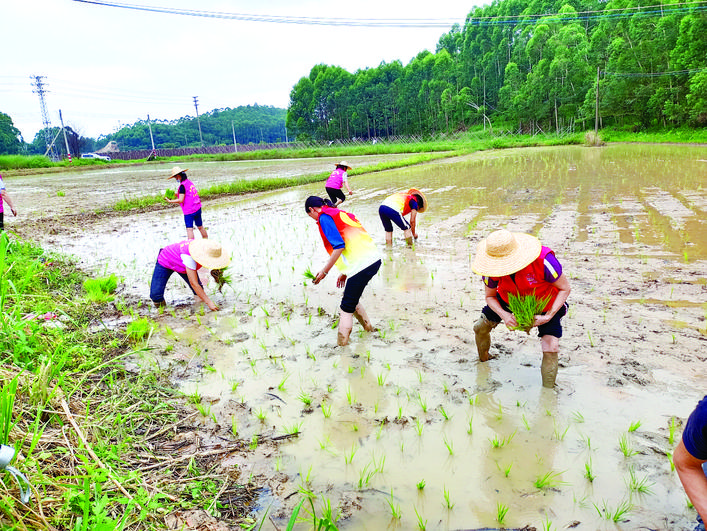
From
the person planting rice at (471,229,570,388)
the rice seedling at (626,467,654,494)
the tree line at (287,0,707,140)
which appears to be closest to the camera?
the rice seedling at (626,467,654,494)

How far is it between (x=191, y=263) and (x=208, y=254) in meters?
0.22

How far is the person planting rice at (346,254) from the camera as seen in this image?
137 inches

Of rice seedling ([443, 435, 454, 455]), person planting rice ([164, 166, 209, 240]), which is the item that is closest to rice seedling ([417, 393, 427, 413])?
rice seedling ([443, 435, 454, 455])

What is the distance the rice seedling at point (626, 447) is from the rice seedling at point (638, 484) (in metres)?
0.13

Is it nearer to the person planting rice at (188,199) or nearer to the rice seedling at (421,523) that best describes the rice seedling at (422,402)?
the rice seedling at (421,523)

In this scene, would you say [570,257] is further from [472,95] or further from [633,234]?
[472,95]

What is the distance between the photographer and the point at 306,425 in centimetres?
256

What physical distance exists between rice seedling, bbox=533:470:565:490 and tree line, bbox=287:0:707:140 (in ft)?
93.2

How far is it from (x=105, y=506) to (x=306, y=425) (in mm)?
1058

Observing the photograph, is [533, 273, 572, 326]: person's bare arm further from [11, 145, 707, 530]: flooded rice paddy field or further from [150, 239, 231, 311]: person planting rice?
[150, 239, 231, 311]: person planting rice

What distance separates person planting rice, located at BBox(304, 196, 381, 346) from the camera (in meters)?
3.48

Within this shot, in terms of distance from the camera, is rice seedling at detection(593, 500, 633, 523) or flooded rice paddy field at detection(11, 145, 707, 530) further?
flooded rice paddy field at detection(11, 145, 707, 530)

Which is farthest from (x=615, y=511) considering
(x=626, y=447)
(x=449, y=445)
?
(x=449, y=445)

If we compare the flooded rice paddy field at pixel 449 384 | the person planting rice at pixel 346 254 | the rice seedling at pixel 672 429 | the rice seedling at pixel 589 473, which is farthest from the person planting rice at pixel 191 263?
the rice seedling at pixel 672 429
